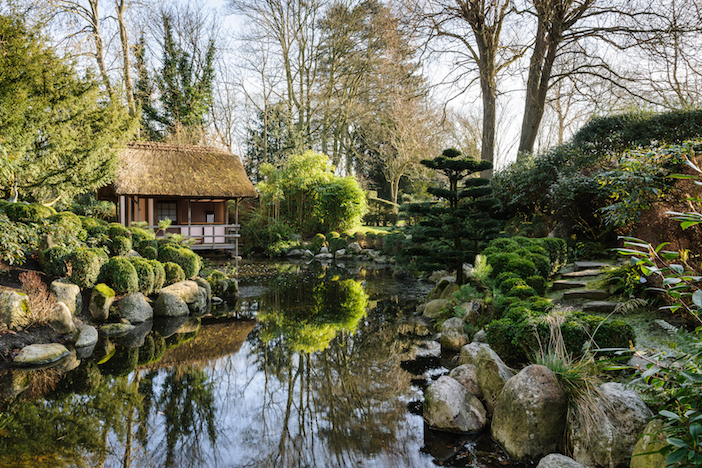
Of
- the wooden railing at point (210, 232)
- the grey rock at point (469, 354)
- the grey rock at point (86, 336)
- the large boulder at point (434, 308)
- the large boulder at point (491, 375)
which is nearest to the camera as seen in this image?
the large boulder at point (491, 375)

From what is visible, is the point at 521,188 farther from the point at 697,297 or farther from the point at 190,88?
the point at 190,88

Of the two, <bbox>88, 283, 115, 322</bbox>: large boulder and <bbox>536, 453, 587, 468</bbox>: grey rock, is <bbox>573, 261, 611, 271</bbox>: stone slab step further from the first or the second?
<bbox>88, 283, 115, 322</bbox>: large boulder

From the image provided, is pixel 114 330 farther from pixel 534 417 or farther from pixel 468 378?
pixel 534 417

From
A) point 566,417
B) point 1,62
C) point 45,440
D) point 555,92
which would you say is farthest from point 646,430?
point 555,92

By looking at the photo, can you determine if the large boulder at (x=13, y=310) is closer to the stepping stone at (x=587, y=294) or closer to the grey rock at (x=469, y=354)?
the grey rock at (x=469, y=354)

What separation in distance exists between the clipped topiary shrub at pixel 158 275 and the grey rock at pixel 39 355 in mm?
2697

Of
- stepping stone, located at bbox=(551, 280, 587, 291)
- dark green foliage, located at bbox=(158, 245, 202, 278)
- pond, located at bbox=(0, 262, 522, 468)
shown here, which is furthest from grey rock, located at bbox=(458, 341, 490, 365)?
dark green foliage, located at bbox=(158, 245, 202, 278)

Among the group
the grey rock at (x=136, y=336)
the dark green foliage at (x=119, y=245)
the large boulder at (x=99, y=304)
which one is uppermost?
the dark green foliage at (x=119, y=245)

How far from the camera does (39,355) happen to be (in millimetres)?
5555

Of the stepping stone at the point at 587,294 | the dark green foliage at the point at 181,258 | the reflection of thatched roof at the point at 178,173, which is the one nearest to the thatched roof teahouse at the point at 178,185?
the reflection of thatched roof at the point at 178,173

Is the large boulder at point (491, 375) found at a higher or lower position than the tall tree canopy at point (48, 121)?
lower

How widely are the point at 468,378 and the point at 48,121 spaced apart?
10.2 meters

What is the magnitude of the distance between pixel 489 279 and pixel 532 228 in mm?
5101

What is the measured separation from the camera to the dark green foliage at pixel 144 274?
8.18 meters
